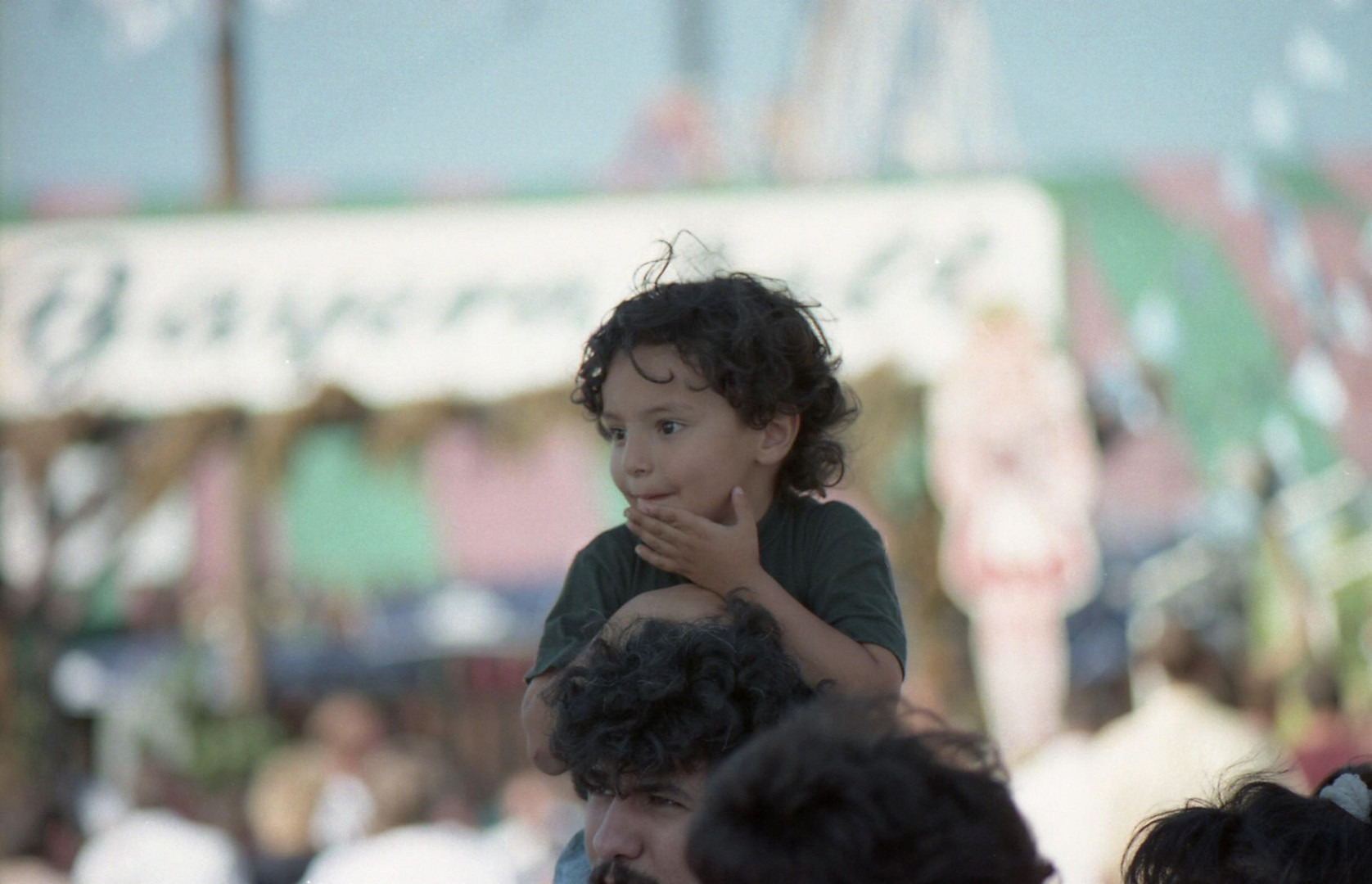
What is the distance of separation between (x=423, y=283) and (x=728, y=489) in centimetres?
699

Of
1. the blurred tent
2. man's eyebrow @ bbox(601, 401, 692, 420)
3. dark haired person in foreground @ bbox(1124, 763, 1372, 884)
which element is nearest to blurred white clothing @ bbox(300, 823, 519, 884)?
man's eyebrow @ bbox(601, 401, 692, 420)

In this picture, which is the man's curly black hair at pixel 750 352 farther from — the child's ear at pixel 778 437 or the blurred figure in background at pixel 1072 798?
the blurred figure in background at pixel 1072 798

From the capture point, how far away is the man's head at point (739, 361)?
5.67 ft

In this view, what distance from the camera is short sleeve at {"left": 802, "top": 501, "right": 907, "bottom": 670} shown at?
1.65 meters

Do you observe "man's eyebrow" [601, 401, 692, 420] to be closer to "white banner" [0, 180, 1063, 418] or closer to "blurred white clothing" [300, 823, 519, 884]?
"blurred white clothing" [300, 823, 519, 884]

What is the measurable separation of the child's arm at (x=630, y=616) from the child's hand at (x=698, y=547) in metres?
0.02

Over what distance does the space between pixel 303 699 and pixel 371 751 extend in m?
1.12

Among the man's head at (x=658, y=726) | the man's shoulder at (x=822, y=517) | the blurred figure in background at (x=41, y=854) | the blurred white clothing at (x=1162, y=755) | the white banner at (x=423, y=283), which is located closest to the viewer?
the man's head at (x=658, y=726)

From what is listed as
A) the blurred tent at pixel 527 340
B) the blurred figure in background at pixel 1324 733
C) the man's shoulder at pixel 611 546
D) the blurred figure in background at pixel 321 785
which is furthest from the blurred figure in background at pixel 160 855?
the blurred figure in background at pixel 1324 733

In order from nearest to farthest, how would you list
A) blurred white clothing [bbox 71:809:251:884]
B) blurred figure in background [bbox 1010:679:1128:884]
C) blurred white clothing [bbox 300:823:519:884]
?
blurred white clothing [bbox 300:823:519:884] < blurred figure in background [bbox 1010:679:1128:884] < blurred white clothing [bbox 71:809:251:884]

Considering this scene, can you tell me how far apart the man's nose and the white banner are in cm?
680

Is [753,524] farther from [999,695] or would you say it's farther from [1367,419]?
[1367,419]

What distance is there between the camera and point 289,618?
26.7ft

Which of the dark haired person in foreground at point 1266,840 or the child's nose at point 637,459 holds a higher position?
the child's nose at point 637,459
